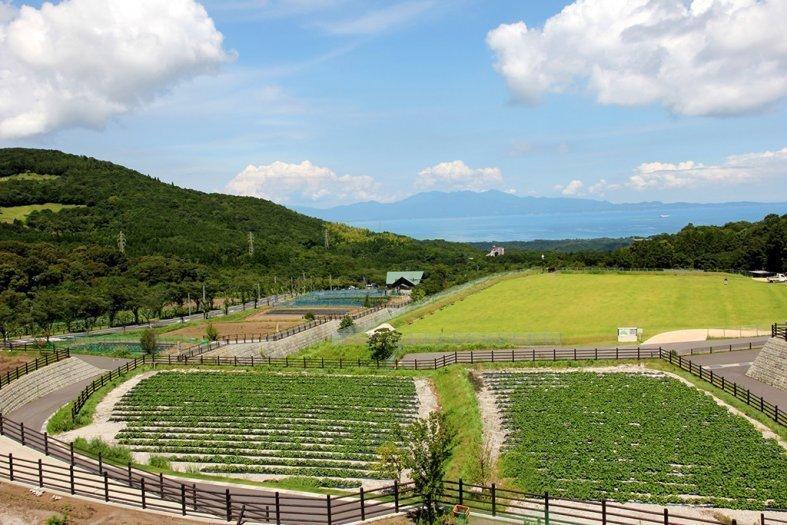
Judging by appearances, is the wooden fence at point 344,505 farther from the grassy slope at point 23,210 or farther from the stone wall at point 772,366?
the grassy slope at point 23,210

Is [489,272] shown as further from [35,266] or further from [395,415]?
[395,415]

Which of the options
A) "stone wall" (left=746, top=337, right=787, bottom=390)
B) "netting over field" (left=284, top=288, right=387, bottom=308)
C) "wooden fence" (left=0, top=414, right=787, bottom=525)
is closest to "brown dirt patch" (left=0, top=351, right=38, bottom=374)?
"wooden fence" (left=0, top=414, right=787, bottom=525)

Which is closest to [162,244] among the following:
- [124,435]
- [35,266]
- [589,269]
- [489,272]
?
[35,266]

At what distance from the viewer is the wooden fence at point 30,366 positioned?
3493cm

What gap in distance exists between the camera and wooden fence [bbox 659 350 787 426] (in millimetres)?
26744

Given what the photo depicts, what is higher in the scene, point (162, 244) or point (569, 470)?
point (162, 244)

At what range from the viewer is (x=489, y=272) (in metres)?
108

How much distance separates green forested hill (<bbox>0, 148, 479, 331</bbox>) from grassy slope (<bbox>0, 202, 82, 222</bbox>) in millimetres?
346

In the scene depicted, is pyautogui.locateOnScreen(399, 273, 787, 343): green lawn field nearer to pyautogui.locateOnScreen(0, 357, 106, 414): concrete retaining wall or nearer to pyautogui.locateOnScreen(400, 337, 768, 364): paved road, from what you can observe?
pyautogui.locateOnScreen(400, 337, 768, 364): paved road

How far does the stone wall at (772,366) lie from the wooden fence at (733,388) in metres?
1.71

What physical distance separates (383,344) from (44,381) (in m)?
20.5

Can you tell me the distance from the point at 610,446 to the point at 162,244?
373 ft

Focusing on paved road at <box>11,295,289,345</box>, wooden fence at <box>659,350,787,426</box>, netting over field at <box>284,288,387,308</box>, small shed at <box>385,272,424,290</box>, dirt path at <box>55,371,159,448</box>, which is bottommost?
dirt path at <box>55,371,159,448</box>

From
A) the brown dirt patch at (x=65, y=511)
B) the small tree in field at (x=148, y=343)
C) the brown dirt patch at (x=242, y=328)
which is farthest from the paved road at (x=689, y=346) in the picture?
the brown dirt patch at (x=65, y=511)
